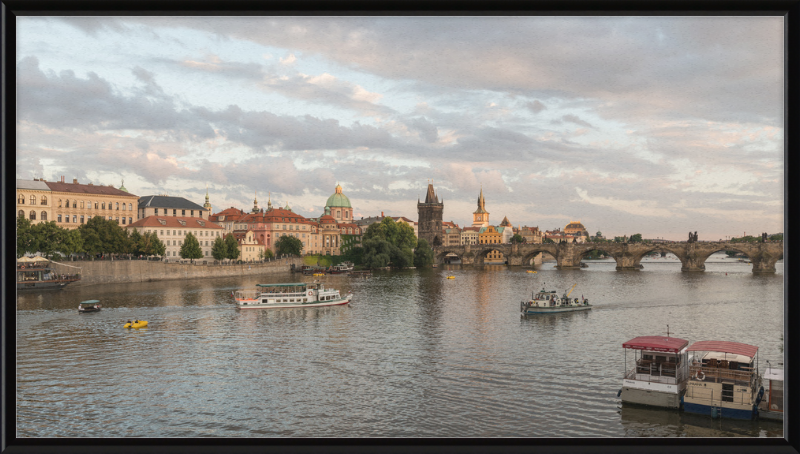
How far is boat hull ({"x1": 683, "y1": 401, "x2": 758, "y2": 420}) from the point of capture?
10984 millimetres

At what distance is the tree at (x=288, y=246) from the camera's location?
213 feet

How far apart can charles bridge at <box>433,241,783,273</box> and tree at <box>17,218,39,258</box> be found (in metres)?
51.8

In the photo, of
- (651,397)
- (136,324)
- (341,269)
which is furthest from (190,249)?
(651,397)

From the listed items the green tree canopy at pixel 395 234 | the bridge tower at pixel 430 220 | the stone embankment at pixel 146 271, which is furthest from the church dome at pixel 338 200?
the stone embankment at pixel 146 271

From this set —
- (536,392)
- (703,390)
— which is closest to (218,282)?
(536,392)

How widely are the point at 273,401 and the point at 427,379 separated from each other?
154 inches

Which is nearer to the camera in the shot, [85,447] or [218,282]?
[85,447]

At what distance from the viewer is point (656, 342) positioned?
490 inches

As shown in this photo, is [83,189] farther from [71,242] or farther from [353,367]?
[353,367]

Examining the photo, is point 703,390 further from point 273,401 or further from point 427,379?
point 273,401

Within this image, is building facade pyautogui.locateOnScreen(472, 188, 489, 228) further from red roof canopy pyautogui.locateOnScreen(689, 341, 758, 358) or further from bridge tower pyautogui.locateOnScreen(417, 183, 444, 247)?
red roof canopy pyautogui.locateOnScreen(689, 341, 758, 358)

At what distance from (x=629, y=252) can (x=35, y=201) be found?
186ft

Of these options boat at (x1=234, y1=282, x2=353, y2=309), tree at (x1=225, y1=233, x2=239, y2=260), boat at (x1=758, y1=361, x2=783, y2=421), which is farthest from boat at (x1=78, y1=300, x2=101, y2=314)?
tree at (x1=225, y1=233, x2=239, y2=260)

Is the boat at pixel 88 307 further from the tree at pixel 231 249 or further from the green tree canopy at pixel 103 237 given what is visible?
the tree at pixel 231 249
